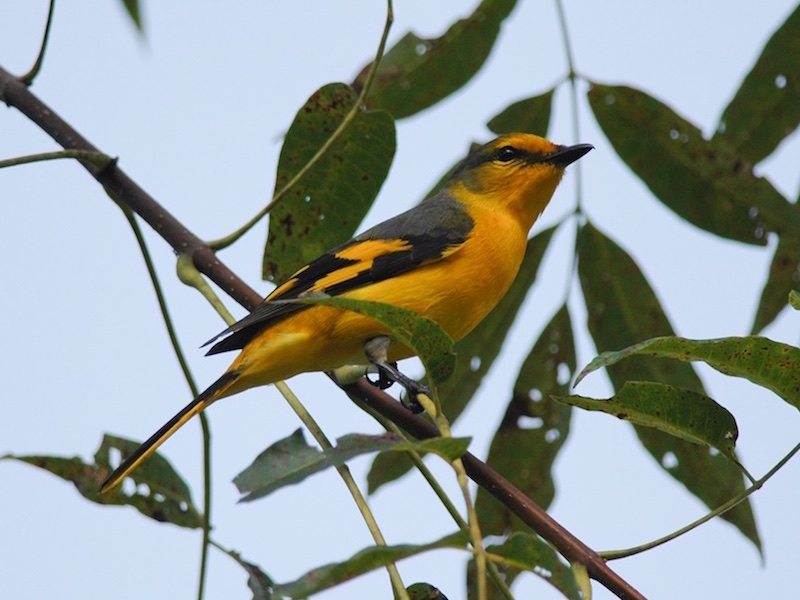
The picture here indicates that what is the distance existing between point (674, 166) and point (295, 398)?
1.70m

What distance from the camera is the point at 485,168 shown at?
15.2 feet

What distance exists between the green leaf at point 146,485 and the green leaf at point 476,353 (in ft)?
3.96

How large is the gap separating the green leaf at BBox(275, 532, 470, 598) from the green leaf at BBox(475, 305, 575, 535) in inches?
72.5

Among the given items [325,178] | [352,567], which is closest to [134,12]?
[352,567]

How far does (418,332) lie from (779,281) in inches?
70.3

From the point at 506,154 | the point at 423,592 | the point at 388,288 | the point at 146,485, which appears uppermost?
the point at 506,154

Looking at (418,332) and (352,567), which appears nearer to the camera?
(352,567)

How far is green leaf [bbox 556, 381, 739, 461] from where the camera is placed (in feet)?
7.52

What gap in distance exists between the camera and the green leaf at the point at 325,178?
3.40m

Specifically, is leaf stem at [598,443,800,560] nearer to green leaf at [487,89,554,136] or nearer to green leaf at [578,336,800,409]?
green leaf at [578,336,800,409]

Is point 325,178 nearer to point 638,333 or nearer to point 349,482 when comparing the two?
point 638,333

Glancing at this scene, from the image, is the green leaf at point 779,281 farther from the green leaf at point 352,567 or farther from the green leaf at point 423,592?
the green leaf at point 352,567

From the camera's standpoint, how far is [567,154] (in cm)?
427

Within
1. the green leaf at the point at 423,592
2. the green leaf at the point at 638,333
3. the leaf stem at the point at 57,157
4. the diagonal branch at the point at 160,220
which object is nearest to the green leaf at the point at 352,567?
the green leaf at the point at 423,592
